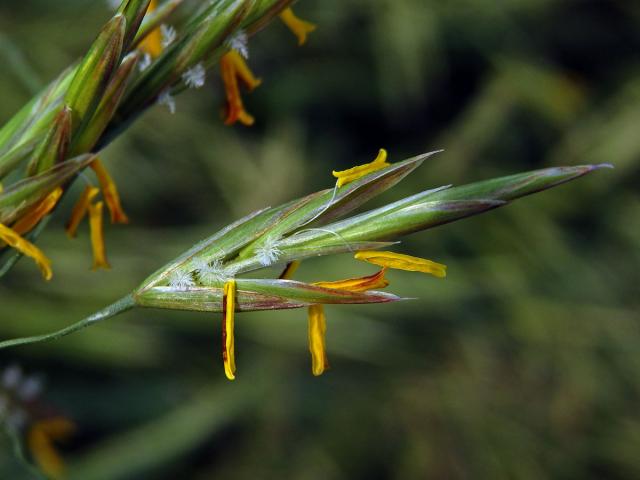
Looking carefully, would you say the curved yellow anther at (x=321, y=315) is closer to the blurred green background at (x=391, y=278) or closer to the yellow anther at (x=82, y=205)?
the yellow anther at (x=82, y=205)

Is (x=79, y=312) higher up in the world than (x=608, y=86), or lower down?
higher up

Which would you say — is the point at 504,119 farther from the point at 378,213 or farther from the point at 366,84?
the point at 378,213

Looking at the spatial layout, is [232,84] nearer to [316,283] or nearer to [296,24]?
[296,24]

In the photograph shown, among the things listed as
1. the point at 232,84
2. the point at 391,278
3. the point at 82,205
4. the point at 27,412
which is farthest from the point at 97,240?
the point at 391,278

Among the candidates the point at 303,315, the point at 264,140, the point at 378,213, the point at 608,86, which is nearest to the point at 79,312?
the point at 303,315

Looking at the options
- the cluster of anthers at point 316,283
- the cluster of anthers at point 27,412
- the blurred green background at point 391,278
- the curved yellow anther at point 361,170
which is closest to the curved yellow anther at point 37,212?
the cluster of anthers at point 316,283
